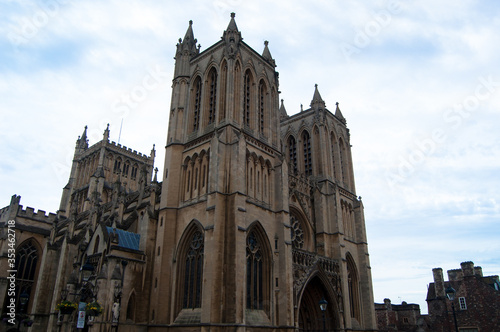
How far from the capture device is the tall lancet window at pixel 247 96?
3379cm

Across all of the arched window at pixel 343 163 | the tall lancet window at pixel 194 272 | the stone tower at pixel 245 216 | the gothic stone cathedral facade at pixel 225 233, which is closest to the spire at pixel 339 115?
the gothic stone cathedral facade at pixel 225 233

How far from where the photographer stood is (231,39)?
34594 mm

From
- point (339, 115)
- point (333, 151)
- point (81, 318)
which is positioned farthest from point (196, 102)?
point (81, 318)

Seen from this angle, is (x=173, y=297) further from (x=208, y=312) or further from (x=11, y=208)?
(x=11, y=208)

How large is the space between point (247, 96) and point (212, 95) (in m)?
3.09

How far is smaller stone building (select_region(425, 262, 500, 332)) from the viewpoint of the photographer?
37.2 meters

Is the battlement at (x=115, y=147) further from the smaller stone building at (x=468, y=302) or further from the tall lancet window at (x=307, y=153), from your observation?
the smaller stone building at (x=468, y=302)

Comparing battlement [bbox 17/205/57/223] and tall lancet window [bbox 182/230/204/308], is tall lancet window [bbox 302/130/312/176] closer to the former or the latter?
tall lancet window [bbox 182/230/204/308]

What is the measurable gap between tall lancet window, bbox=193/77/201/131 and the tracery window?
12.0m

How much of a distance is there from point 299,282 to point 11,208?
34.8 meters

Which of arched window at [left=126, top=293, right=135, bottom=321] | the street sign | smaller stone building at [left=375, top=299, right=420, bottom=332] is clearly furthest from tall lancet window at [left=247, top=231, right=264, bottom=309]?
smaller stone building at [left=375, top=299, right=420, bottom=332]

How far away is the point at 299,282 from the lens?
3075 centimetres

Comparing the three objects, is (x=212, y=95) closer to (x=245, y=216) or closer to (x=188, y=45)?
(x=188, y=45)

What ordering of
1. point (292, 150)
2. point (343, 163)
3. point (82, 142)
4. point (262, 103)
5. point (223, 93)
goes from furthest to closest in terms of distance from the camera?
1. point (82, 142)
2. point (292, 150)
3. point (343, 163)
4. point (262, 103)
5. point (223, 93)
